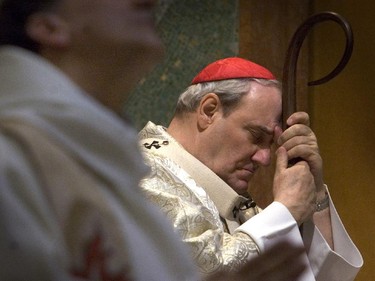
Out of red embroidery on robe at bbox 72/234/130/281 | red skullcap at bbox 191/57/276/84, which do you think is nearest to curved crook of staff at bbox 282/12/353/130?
red skullcap at bbox 191/57/276/84

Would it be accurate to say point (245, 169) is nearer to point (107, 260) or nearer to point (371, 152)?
point (371, 152)

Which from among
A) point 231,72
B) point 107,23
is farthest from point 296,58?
point 107,23

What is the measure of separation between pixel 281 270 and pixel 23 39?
0.30 m

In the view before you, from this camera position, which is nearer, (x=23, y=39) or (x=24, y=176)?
(x=24, y=176)

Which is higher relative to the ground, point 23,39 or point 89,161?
point 23,39

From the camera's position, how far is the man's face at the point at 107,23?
89 centimetres

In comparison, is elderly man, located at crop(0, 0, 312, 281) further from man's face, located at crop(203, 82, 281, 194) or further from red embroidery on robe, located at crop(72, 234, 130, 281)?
man's face, located at crop(203, 82, 281, 194)

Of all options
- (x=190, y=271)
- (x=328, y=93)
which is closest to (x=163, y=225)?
(x=190, y=271)

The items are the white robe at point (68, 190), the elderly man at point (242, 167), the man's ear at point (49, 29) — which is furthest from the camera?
the elderly man at point (242, 167)

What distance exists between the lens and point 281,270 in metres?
0.88

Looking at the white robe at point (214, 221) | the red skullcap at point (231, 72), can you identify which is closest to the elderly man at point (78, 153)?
the white robe at point (214, 221)

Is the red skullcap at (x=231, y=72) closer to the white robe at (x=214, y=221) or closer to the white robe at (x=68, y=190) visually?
the white robe at (x=214, y=221)

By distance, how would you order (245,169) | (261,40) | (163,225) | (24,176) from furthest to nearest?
(261,40) < (245,169) < (163,225) < (24,176)

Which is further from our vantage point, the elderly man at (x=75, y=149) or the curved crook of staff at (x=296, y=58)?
the curved crook of staff at (x=296, y=58)
